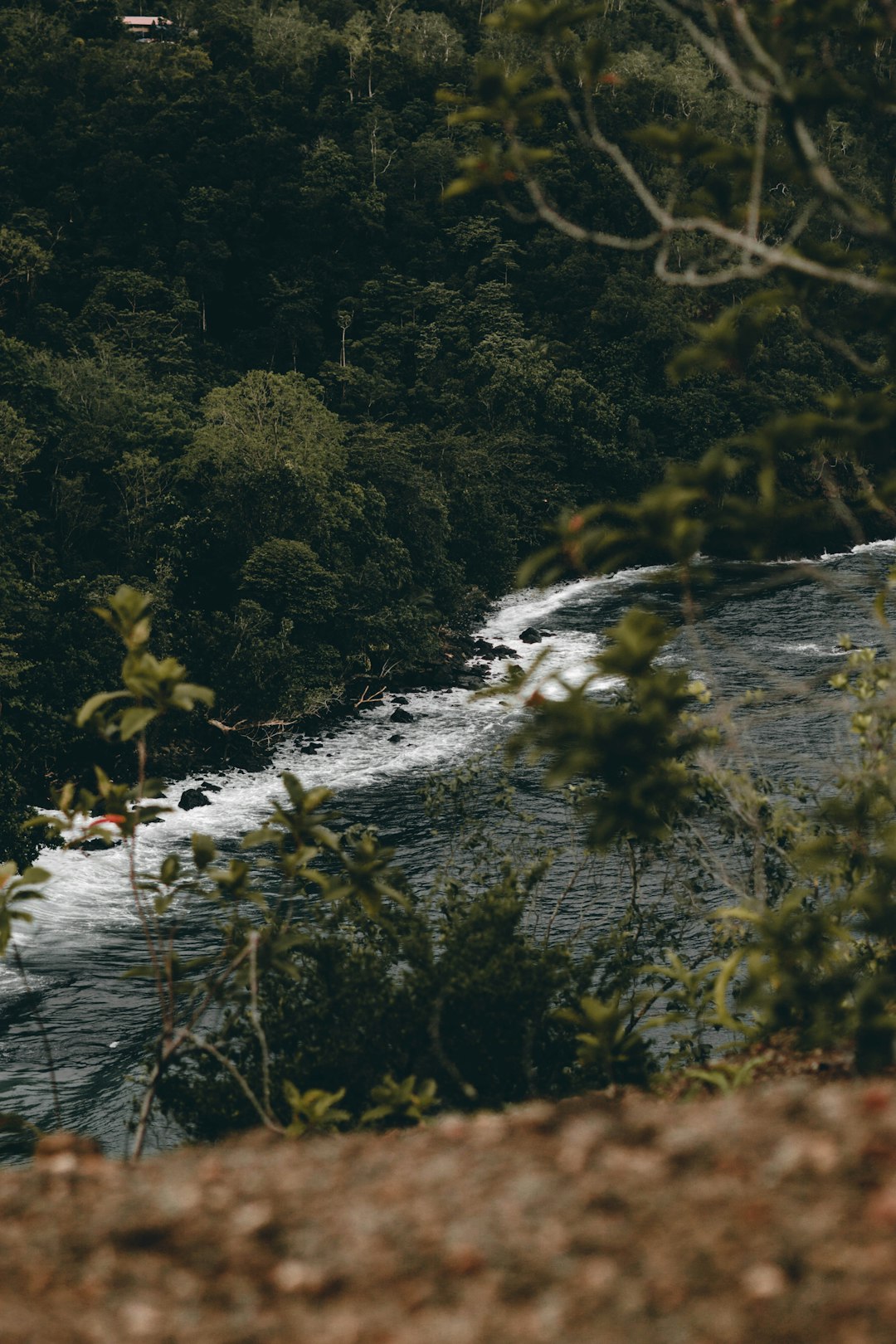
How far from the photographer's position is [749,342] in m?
4.27

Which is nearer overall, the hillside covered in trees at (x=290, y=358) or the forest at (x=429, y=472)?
the forest at (x=429, y=472)

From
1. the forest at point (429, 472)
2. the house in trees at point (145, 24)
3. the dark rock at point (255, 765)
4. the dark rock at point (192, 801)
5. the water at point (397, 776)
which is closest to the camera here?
the forest at point (429, 472)

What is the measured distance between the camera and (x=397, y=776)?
28266 mm

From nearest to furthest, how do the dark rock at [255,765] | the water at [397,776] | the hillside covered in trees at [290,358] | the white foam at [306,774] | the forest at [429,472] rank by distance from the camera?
the forest at [429,472], the water at [397,776], the white foam at [306,774], the dark rock at [255,765], the hillside covered in trees at [290,358]

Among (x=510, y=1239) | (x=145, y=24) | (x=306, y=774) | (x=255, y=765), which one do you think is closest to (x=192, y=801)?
(x=255, y=765)

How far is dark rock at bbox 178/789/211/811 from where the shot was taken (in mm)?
26344

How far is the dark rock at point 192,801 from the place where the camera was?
1037 inches

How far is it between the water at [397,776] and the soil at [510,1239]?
184cm

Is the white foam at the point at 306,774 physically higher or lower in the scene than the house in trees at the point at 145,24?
lower

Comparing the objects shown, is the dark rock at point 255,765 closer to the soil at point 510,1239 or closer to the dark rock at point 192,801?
the dark rock at point 192,801

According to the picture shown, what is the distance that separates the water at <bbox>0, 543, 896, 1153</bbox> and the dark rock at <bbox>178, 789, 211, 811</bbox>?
0.67 ft

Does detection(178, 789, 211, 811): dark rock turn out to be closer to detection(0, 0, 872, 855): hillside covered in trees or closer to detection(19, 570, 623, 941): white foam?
detection(19, 570, 623, 941): white foam

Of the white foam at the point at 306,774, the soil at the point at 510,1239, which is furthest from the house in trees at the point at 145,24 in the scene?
the soil at the point at 510,1239

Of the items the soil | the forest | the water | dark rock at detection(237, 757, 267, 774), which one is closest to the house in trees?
the forest
